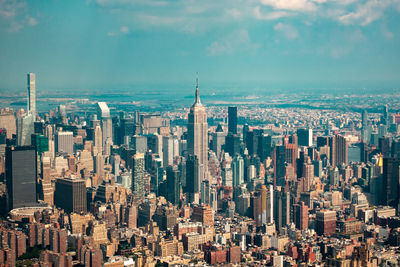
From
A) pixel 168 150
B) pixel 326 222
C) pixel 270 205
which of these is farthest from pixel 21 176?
pixel 168 150

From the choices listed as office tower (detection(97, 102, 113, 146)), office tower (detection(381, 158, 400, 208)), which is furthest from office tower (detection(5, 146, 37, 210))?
office tower (detection(97, 102, 113, 146))

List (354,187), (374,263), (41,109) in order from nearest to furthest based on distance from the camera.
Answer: (374,263) → (354,187) → (41,109)

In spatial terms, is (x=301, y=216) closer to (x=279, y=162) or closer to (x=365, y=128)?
(x=279, y=162)

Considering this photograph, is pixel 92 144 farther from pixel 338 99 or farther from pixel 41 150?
pixel 338 99

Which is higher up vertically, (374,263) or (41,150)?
(41,150)

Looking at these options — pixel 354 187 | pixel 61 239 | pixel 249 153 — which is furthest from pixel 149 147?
pixel 61 239
